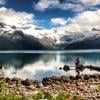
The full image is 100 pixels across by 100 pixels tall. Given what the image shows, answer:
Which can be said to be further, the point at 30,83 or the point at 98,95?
the point at 30,83

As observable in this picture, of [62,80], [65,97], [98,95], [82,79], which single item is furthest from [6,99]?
[82,79]

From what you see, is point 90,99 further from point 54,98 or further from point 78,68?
point 78,68

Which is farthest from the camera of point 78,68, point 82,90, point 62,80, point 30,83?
point 78,68

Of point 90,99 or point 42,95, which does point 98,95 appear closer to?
point 90,99

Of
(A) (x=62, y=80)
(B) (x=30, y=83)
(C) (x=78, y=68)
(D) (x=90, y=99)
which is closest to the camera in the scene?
(D) (x=90, y=99)

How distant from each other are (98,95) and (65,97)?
744cm

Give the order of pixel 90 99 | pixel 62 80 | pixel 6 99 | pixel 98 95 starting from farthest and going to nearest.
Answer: pixel 62 80 → pixel 98 95 → pixel 90 99 → pixel 6 99

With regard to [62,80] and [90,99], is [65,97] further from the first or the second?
[62,80]

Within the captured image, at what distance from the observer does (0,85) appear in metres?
29.2

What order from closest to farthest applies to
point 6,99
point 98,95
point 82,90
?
point 6,99
point 98,95
point 82,90

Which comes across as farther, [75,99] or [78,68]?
[78,68]

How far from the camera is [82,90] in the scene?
37344 mm

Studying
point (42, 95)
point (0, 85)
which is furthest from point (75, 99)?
point (0, 85)

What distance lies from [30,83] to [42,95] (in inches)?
931
